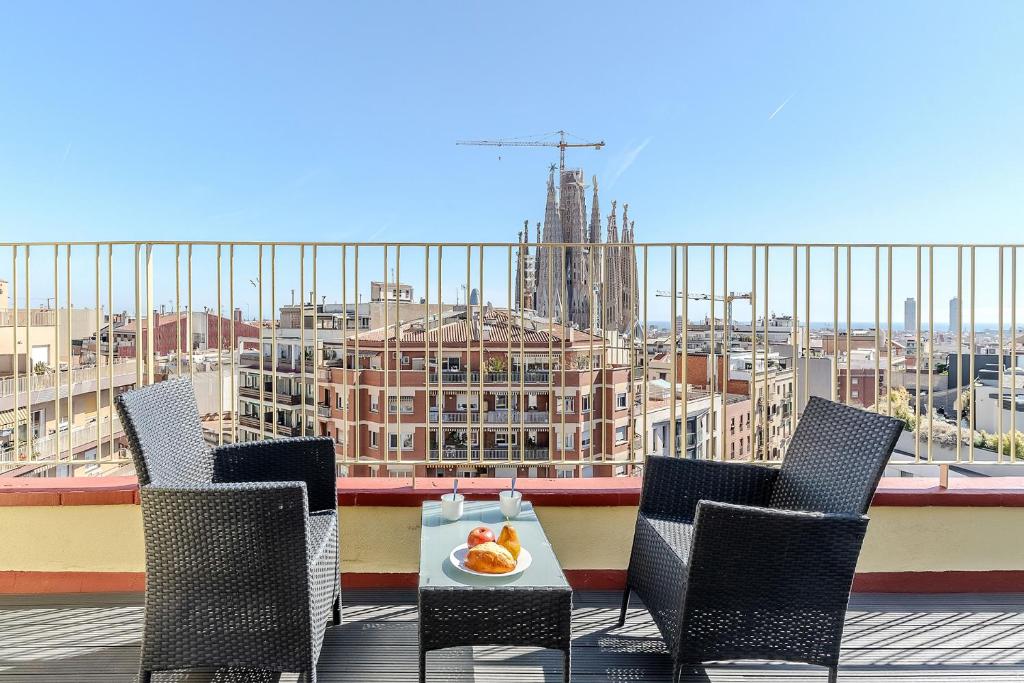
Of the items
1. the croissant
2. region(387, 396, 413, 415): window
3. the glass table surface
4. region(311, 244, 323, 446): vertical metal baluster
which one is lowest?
the glass table surface

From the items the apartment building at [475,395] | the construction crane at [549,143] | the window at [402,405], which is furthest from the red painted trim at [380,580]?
the construction crane at [549,143]

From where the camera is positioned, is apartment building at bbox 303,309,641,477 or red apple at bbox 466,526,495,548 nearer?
red apple at bbox 466,526,495,548

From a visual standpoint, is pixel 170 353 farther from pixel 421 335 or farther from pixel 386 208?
pixel 386 208

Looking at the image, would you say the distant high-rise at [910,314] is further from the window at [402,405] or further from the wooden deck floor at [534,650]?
the window at [402,405]

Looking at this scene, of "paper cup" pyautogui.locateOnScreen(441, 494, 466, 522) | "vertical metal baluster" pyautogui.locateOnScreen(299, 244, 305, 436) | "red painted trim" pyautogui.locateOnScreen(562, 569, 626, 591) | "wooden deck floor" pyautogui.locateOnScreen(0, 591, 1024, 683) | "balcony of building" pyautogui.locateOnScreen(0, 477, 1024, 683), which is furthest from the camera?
"vertical metal baluster" pyautogui.locateOnScreen(299, 244, 305, 436)

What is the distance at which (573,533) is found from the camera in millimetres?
2496

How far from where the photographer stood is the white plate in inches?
59.1

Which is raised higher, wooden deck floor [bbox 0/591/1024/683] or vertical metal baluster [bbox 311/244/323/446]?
vertical metal baluster [bbox 311/244/323/446]

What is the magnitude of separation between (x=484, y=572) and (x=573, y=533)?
1.08 meters

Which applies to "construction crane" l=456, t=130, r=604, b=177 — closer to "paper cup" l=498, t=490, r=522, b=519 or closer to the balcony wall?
the balcony wall

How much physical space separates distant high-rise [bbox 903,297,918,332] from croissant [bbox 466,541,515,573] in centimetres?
231

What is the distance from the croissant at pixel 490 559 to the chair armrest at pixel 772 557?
A: 52 cm

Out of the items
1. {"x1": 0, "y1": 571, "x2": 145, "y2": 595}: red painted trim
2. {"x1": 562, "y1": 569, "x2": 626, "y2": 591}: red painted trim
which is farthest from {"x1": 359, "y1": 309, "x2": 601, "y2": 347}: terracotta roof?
{"x1": 0, "y1": 571, "x2": 145, "y2": 595}: red painted trim

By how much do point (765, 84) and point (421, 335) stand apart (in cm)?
2235
